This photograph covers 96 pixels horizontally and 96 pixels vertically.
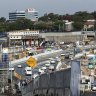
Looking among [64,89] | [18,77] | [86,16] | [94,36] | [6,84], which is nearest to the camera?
[64,89]

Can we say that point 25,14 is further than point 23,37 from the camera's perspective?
Yes

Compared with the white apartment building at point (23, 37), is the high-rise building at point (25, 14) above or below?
above

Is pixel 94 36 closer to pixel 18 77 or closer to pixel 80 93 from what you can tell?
pixel 18 77

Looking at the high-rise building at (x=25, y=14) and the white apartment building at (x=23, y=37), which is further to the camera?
the high-rise building at (x=25, y=14)

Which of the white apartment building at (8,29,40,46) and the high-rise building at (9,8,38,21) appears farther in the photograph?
the high-rise building at (9,8,38,21)

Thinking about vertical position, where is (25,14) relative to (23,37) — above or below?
above

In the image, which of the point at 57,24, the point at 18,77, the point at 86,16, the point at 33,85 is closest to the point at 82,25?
the point at 57,24

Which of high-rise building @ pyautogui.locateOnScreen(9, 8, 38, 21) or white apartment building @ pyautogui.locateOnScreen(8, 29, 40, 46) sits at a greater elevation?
high-rise building @ pyautogui.locateOnScreen(9, 8, 38, 21)

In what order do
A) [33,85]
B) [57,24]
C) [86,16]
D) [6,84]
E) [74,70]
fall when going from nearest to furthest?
[74,70] → [33,85] → [6,84] → [57,24] → [86,16]
